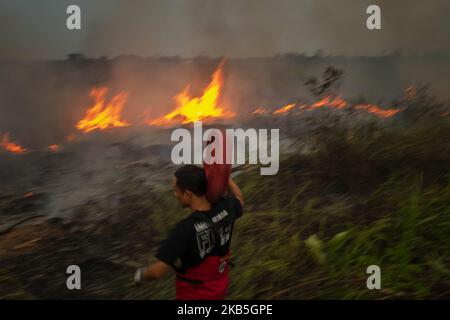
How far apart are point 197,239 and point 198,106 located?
3.52 ft

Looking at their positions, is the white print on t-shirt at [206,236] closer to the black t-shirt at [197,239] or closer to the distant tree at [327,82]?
the black t-shirt at [197,239]

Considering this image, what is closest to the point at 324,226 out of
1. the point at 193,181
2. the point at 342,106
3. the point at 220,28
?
the point at 342,106

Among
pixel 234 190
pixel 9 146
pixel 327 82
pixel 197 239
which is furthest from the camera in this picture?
pixel 327 82

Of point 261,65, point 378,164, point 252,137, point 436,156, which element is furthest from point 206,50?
point 436,156

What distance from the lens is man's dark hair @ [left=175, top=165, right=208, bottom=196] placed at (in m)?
2.61

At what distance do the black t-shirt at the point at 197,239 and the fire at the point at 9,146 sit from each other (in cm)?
138

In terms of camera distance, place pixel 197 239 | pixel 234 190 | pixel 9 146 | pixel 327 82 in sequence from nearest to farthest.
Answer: pixel 197 239, pixel 234 190, pixel 9 146, pixel 327 82

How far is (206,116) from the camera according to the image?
322 cm

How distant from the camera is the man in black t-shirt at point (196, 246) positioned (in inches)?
97.7

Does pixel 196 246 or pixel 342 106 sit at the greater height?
pixel 342 106

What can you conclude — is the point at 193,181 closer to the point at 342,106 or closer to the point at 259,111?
the point at 259,111

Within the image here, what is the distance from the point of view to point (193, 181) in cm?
261

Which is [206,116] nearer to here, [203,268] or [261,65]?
[261,65]

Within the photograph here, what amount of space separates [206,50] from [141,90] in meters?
0.54
